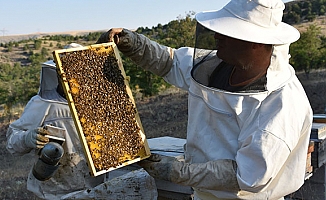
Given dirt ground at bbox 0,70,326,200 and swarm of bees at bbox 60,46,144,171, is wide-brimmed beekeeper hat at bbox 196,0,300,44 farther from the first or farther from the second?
dirt ground at bbox 0,70,326,200

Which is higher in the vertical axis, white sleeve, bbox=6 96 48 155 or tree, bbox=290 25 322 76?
white sleeve, bbox=6 96 48 155

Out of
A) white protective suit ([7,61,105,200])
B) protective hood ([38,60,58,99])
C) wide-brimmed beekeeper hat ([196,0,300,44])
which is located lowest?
white protective suit ([7,61,105,200])

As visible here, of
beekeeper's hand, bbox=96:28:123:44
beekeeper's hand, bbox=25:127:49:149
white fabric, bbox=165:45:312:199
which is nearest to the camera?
white fabric, bbox=165:45:312:199

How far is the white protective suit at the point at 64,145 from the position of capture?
11.6 ft

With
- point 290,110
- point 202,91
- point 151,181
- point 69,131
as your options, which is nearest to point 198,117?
point 202,91

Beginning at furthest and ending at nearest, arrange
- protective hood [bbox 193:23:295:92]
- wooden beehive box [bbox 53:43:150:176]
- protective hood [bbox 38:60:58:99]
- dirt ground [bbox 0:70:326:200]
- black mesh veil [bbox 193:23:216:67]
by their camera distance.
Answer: dirt ground [bbox 0:70:326:200] < protective hood [bbox 38:60:58:99] < wooden beehive box [bbox 53:43:150:176] < black mesh veil [bbox 193:23:216:67] < protective hood [bbox 193:23:295:92]

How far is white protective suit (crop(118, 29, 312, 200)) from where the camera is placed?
81.8 inches

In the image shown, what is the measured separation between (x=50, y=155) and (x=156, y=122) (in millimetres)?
9421

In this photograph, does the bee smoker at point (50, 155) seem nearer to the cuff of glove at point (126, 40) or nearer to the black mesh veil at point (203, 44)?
the cuff of glove at point (126, 40)

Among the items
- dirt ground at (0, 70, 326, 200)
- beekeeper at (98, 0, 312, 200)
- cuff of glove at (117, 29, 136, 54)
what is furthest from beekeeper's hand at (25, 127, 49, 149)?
dirt ground at (0, 70, 326, 200)

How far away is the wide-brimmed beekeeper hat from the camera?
2.10m

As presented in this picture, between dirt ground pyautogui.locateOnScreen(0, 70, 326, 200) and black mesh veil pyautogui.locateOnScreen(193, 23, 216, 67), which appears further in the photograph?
dirt ground pyautogui.locateOnScreen(0, 70, 326, 200)

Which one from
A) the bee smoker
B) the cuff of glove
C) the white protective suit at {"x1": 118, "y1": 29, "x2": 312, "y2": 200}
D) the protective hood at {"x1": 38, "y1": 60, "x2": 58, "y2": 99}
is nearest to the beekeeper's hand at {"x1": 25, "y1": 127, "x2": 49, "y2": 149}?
the bee smoker

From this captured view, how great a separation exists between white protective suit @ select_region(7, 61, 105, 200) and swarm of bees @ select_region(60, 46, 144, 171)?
1.01 metres
